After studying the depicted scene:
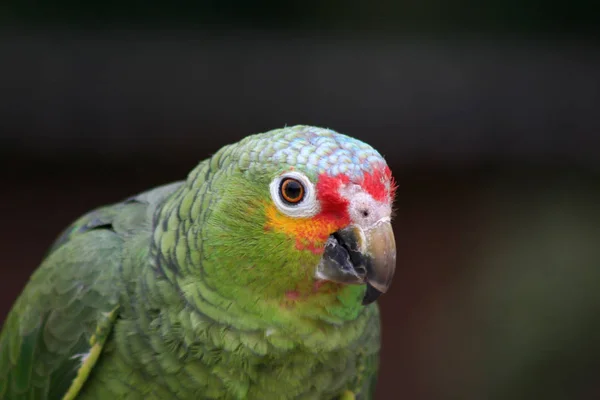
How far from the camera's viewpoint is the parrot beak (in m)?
1.03

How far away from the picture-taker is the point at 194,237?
114 centimetres

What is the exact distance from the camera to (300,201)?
3.42 ft

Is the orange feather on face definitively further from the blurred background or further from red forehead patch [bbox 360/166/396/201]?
the blurred background

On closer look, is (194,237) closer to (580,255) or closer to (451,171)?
(451,171)

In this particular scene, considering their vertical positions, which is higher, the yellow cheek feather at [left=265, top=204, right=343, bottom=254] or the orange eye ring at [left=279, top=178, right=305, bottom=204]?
the orange eye ring at [left=279, top=178, right=305, bottom=204]

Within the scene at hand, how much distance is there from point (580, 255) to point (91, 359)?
6.87ft

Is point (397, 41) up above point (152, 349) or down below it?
above

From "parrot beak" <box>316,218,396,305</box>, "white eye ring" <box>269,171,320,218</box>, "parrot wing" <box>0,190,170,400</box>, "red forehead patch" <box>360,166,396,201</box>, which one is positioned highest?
"red forehead patch" <box>360,166,396,201</box>

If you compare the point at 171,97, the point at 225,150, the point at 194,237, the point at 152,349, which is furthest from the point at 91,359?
the point at 171,97

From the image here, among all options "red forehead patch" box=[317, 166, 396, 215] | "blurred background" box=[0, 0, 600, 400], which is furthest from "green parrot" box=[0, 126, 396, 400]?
"blurred background" box=[0, 0, 600, 400]

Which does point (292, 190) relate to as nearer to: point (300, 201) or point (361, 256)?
point (300, 201)

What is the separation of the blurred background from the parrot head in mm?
1308

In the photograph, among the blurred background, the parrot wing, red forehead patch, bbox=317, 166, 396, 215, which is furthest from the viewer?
the blurred background

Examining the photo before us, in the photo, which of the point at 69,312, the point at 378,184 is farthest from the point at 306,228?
the point at 69,312
